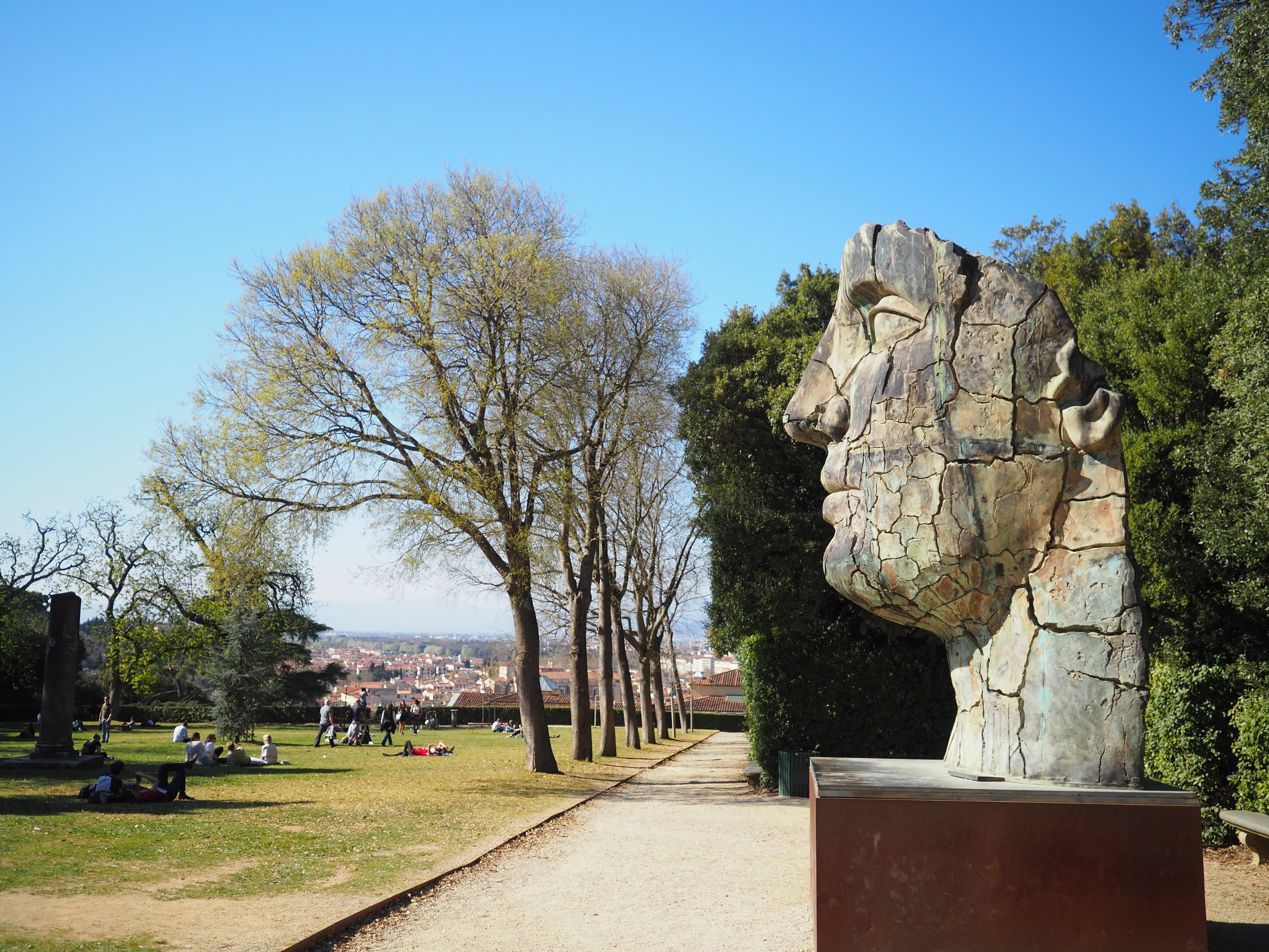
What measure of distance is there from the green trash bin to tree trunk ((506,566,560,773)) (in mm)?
5269

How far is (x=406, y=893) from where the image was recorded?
8.56m

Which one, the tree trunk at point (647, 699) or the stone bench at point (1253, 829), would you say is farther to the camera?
the tree trunk at point (647, 699)

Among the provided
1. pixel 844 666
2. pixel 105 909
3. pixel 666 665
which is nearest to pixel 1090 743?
pixel 105 909

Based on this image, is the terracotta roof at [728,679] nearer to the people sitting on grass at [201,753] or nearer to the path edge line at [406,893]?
the people sitting on grass at [201,753]

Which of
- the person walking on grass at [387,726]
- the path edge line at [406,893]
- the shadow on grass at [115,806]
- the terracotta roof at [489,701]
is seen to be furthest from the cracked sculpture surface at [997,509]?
the terracotta roof at [489,701]

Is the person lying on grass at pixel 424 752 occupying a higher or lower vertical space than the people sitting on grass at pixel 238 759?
lower

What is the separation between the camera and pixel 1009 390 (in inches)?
253

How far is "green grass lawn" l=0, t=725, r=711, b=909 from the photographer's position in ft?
28.3

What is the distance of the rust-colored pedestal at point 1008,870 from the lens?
5562mm

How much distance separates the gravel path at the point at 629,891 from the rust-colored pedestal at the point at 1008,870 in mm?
1774

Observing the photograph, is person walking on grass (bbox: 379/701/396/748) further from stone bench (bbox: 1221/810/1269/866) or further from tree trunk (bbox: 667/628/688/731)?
stone bench (bbox: 1221/810/1269/866)

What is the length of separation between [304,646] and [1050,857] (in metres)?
47.7

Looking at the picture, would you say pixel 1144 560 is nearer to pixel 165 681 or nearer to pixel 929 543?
pixel 929 543

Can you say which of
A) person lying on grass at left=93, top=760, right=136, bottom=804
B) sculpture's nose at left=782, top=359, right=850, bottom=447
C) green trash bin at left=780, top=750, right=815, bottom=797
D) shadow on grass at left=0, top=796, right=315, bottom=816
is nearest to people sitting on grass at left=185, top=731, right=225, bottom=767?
shadow on grass at left=0, top=796, right=315, bottom=816
